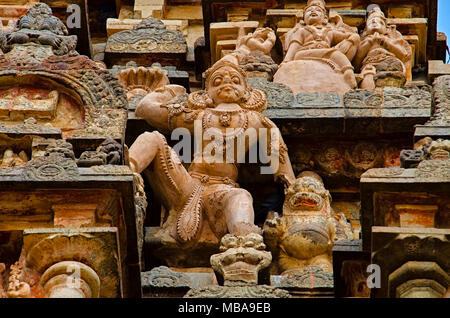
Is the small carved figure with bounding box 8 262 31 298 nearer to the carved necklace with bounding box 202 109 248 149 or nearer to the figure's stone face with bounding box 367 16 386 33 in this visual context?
the carved necklace with bounding box 202 109 248 149

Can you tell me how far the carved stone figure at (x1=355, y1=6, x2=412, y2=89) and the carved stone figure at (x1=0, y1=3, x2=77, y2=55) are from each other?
3.67 m

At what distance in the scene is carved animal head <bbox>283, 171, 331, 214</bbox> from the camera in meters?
19.0

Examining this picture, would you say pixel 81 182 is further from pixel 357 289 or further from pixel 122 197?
pixel 357 289

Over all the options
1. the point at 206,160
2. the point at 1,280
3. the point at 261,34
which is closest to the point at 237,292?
the point at 1,280

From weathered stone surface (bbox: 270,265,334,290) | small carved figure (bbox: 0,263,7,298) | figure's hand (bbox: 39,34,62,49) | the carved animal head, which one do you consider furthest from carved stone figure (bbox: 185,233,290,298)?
figure's hand (bbox: 39,34,62,49)

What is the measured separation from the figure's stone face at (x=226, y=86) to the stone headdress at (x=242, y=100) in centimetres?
4

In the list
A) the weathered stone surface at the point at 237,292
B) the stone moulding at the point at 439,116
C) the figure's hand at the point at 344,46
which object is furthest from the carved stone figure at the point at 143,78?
the weathered stone surface at the point at 237,292

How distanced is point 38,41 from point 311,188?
3.26 meters

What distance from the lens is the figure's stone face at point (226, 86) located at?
20.3 m

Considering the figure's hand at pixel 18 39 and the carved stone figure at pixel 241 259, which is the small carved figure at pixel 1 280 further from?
the figure's hand at pixel 18 39

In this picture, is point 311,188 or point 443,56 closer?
point 311,188

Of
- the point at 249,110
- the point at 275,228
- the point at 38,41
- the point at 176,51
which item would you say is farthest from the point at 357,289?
the point at 176,51

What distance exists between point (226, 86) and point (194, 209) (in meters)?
1.74

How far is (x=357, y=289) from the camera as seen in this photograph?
16938 millimetres
